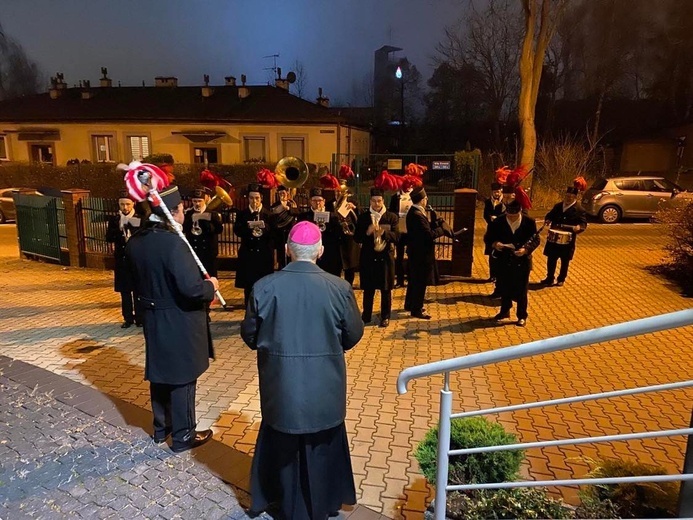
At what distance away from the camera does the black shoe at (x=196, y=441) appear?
3.88 m

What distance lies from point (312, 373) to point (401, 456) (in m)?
1.59

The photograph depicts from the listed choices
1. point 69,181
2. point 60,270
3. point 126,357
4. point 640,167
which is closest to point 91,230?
point 60,270

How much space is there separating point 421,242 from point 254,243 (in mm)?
2404

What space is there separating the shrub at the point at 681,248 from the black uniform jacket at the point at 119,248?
936 centimetres

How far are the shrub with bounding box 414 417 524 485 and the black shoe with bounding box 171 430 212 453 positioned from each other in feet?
6.26

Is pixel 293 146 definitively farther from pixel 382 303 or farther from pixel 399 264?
pixel 382 303

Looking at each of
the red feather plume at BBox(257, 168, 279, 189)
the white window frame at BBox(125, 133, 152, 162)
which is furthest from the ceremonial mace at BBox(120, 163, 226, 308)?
the white window frame at BBox(125, 133, 152, 162)

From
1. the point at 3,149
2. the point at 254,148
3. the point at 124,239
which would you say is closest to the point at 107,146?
the point at 3,149

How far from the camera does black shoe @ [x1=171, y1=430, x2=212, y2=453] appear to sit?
3881mm

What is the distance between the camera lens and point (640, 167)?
28.9m

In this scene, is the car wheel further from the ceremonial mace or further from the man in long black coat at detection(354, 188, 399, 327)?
the ceremonial mace

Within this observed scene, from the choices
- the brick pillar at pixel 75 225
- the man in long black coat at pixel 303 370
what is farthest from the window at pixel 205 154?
the man in long black coat at pixel 303 370

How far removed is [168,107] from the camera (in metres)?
30.3

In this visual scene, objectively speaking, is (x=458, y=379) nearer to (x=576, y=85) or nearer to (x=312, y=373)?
(x=312, y=373)
